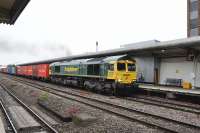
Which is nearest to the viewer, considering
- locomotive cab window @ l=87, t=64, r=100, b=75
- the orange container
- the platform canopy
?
the platform canopy

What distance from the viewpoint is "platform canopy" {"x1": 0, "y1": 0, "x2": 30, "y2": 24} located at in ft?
36.3

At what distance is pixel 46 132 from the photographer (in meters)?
9.27

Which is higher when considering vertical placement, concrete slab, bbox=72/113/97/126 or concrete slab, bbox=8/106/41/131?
concrete slab, bbox=72/113/97/126

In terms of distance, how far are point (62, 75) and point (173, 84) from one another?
47.0 feet

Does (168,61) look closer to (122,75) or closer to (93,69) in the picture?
(122,75)

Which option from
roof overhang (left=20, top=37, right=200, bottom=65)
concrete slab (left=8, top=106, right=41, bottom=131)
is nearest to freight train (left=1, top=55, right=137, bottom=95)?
roof overhang (left=20, top=37, right=200, bottom=65)

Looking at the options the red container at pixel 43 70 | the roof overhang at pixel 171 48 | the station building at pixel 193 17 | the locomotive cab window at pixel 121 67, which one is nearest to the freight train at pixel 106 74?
the locomotive cab window at pixel 121 67

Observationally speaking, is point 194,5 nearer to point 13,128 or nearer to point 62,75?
point 62,75

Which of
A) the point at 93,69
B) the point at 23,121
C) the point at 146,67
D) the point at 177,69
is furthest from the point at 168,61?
the point at 23,121

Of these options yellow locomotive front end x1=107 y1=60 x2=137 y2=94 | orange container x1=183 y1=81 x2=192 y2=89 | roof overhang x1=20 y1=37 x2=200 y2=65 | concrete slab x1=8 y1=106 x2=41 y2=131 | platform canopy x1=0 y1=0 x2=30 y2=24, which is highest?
platform canopy x1=0 y1=0 x2=30 y2=24

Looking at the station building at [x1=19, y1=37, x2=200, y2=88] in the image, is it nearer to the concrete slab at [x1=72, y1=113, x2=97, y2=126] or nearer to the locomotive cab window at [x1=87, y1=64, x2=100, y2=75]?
the locomotive cab window at [x1=87, y1=64, x2=100, y2=75]

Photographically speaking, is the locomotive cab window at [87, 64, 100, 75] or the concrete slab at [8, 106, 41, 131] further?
the locomotive cab window at [87, 64, 100, 75]

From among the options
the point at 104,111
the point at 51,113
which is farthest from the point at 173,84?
the point at 51,113

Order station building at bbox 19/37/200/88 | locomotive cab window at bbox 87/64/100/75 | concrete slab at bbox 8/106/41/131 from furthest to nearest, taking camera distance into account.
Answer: locomotive cab window at bbox 87/64/100/75 → station building at bbox 19/37/200/88 → concrete slab at bbox 8/106/41/131
